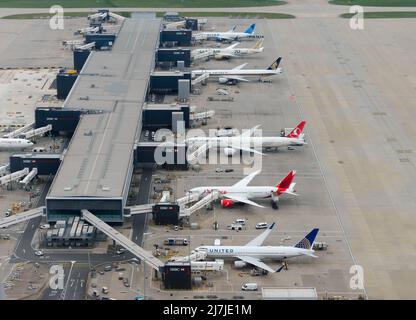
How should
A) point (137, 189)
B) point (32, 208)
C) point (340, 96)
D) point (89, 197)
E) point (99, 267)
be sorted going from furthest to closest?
1. point (340, 96)
2. point (137, 189)
3. point (32, 208)
4. point (89, 197)
5. point (99, 267)

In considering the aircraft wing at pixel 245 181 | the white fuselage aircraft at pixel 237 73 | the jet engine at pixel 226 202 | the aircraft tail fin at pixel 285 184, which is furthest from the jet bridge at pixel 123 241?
the white fuselage aircraft at pixel 237 73

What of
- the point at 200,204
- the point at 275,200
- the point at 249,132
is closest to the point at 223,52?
the point at 249,132

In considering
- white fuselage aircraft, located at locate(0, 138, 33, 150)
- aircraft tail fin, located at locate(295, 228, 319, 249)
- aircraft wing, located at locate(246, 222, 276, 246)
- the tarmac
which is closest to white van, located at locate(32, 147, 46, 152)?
white fuselage aircraft, located at locate(0, 138, 33, 150)

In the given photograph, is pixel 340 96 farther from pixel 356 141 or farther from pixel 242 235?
pixel 242 235

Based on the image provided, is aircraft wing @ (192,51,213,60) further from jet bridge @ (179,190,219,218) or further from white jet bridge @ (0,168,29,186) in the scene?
jet bridge @ (179,190,219,218)

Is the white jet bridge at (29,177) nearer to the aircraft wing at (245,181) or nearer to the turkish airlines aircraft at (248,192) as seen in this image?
the turkish airlines aircraft at (248,192)

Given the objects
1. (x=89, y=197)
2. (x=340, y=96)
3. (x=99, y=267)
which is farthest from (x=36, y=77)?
(x=99, y=267)
